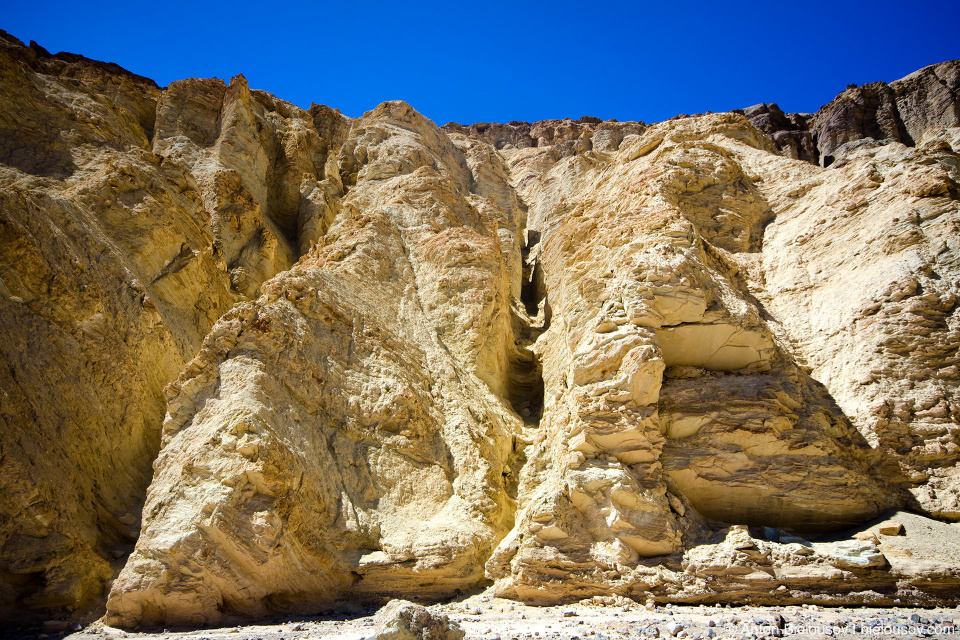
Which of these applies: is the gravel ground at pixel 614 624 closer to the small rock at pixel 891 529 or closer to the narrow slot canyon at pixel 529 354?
the small rock at pixel 891 529

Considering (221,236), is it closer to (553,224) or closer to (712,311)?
(553,224)

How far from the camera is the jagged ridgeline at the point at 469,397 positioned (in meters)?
9.41

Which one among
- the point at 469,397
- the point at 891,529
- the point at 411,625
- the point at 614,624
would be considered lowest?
the point at 614,624

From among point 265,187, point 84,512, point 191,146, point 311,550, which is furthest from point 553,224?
point 84,512

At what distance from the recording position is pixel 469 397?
1393 centimetres

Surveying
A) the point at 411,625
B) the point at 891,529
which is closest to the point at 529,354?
the point at 891,529

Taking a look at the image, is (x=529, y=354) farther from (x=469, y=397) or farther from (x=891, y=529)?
(x=891, y=529)

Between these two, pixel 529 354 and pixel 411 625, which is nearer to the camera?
pixel 411 625

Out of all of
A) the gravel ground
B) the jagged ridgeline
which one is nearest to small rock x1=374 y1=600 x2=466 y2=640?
the gravel ground

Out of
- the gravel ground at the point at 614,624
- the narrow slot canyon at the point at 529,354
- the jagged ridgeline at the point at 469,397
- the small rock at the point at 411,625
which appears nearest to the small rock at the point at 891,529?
the jagged ridgeline at the point at 469,397

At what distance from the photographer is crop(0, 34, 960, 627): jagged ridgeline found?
941 cm

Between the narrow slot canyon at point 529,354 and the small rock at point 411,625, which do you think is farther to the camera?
the narrow slot canyon at point 529,354

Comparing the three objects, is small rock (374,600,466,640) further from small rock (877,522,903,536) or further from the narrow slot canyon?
the narrow slot canyon

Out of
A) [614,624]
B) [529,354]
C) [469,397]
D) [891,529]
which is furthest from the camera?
[529,354]
